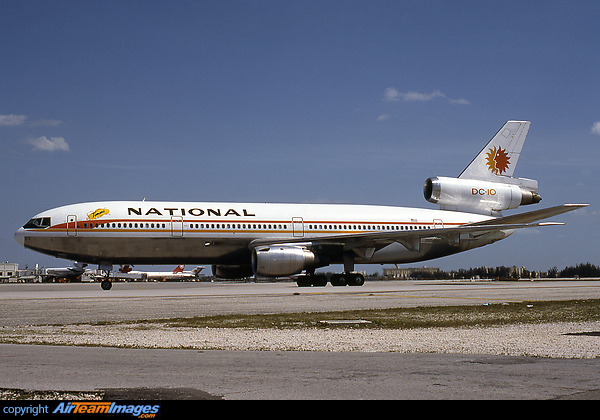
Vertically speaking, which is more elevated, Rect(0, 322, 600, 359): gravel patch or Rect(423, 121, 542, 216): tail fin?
Rect(423, 121, 542, 216): tail fin

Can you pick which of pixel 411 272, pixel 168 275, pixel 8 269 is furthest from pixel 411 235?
pixel 8 269

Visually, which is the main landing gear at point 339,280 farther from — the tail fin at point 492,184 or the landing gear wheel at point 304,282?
the tail fin at point 492,184

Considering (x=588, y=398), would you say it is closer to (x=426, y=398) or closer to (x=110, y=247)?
(x=426, y=398)

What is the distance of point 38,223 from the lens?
1168 inches

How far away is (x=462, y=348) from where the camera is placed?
324 inches

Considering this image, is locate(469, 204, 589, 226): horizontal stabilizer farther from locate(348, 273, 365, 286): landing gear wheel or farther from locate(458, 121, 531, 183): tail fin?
locate(348, 273, 365, 286): landing gear wheel

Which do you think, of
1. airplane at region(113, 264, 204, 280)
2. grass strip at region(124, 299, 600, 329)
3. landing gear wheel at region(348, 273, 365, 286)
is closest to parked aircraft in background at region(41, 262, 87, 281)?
airplane at region(113, 264, 204, 280)

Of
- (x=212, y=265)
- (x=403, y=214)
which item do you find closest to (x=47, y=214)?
(x=212, y=265)

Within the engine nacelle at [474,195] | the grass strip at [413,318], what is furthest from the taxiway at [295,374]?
the engine nacelle at [474,195]

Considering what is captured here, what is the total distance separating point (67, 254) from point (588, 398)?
28.8m

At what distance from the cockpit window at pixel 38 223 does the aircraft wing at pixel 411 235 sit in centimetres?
1038

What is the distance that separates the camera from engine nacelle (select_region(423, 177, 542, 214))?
1475 inches
